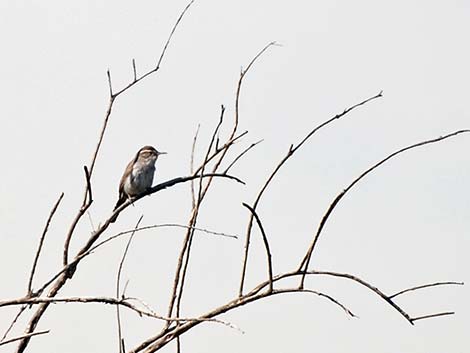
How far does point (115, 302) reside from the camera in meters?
2.74

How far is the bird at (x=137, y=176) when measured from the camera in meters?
13.8

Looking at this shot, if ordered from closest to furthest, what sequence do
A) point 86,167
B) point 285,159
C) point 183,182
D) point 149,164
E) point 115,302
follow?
point 115,302 < point 285,159 < point 86,167 < point 183,182 < point 149,164

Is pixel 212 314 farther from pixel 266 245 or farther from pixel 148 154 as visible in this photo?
pixel 148 154

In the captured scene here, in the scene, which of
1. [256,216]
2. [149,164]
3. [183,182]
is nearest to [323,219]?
[256,216]

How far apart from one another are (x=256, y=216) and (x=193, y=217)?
2.46 ft

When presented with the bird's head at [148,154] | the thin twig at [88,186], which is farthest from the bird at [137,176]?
the thin twig at [88,186]

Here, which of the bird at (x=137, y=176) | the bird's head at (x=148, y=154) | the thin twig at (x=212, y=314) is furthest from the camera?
the bird's head at (x=148, y=154)

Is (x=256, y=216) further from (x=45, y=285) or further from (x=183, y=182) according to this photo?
(x=183, y=182)

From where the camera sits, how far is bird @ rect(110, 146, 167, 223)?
1381 centimetres

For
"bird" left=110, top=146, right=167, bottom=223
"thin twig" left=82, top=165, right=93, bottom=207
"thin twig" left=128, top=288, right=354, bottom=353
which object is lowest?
"thin twig" left=128, top=288, right=354, bottom=353

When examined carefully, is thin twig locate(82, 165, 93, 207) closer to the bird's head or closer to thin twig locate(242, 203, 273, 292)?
thin twig locate(242, 203, 273, 292)

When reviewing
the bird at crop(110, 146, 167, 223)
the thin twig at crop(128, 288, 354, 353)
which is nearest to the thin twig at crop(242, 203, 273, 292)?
the thin twig at crop(128, 288, 354, 353)

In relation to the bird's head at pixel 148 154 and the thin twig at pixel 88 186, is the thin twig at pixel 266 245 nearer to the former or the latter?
the thin twig at pixel 88 186

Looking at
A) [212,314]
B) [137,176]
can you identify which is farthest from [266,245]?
[137,176]
